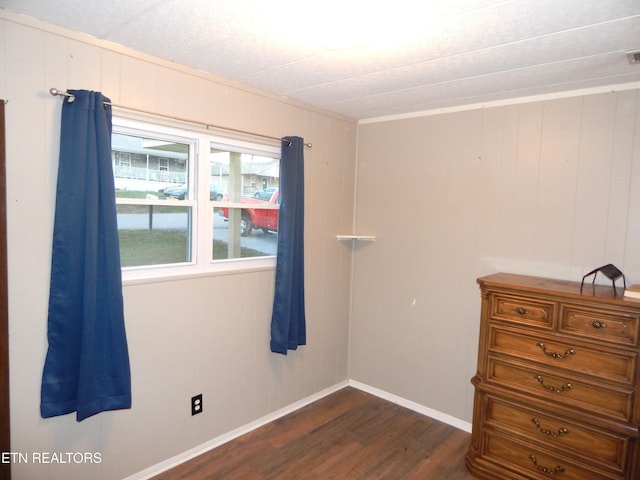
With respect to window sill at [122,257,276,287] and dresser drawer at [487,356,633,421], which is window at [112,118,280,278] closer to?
window sill at [122,257,276,287]

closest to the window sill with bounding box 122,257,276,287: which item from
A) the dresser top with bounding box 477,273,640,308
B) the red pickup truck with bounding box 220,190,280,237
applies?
the red pickup truck with bounding box 220,190,280,237

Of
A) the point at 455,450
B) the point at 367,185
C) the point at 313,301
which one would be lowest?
the point at 455,450

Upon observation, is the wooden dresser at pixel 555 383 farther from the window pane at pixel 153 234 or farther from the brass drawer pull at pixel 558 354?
the window pane at pixel 153 234

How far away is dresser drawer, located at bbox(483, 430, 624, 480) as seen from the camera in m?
2.15

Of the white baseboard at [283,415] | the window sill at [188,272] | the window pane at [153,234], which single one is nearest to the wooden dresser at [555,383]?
the white baseboard at [283,415]

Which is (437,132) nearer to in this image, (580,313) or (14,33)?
(580,313)

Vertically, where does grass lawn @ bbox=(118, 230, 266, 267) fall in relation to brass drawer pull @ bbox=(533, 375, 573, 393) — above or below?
above

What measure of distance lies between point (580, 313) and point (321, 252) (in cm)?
186

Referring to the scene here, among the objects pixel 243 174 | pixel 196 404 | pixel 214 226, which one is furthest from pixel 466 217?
pixel 196 404

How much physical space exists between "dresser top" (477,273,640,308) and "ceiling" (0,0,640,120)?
121cm

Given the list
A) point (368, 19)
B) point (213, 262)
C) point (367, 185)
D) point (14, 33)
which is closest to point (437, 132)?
point (367, 185)

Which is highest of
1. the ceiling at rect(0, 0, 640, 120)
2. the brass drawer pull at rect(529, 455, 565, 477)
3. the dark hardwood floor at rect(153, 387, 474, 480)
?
the ceiling at rect(0, 0, 640, 120)

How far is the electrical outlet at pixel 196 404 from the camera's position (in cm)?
254

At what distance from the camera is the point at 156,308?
231cm
